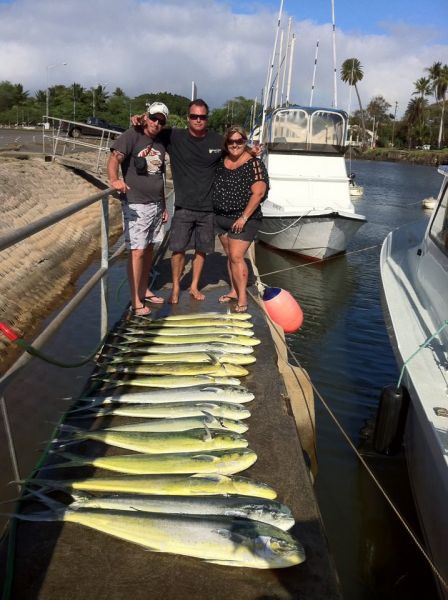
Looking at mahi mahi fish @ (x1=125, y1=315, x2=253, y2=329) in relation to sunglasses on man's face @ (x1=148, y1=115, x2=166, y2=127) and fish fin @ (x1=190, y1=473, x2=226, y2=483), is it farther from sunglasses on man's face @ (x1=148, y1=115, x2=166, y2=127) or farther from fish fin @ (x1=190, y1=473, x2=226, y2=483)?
fish fin @ (x1=190, y1=473, x2=226, y2=483)

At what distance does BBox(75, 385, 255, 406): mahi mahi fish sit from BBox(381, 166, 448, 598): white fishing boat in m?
1.36

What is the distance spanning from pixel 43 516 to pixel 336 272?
12250mm

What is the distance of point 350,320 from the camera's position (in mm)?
10422

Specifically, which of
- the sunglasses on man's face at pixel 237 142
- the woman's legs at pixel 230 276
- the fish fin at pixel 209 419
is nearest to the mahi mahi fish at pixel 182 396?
the fish fin at pixel 209 419

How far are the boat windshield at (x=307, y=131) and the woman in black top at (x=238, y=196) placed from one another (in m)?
10.4

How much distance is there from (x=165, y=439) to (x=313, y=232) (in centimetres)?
1159

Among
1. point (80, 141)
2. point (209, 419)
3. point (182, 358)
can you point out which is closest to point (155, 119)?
point (182, 358)

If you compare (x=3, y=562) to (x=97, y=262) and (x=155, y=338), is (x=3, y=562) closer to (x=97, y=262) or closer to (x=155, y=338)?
(x=155, y=338)

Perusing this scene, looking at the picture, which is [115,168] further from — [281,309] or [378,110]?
[378,110]

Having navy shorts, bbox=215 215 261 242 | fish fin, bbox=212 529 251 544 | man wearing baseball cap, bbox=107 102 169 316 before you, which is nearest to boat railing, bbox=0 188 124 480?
man wearing baseball cap, bbox=107 102 169 316

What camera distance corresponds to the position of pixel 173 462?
2.96 meters

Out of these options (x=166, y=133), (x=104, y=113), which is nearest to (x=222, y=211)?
(x=166, y=133)

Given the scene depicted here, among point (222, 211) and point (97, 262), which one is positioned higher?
point (222, 211)

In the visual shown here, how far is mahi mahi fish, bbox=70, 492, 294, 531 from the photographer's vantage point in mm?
2490
